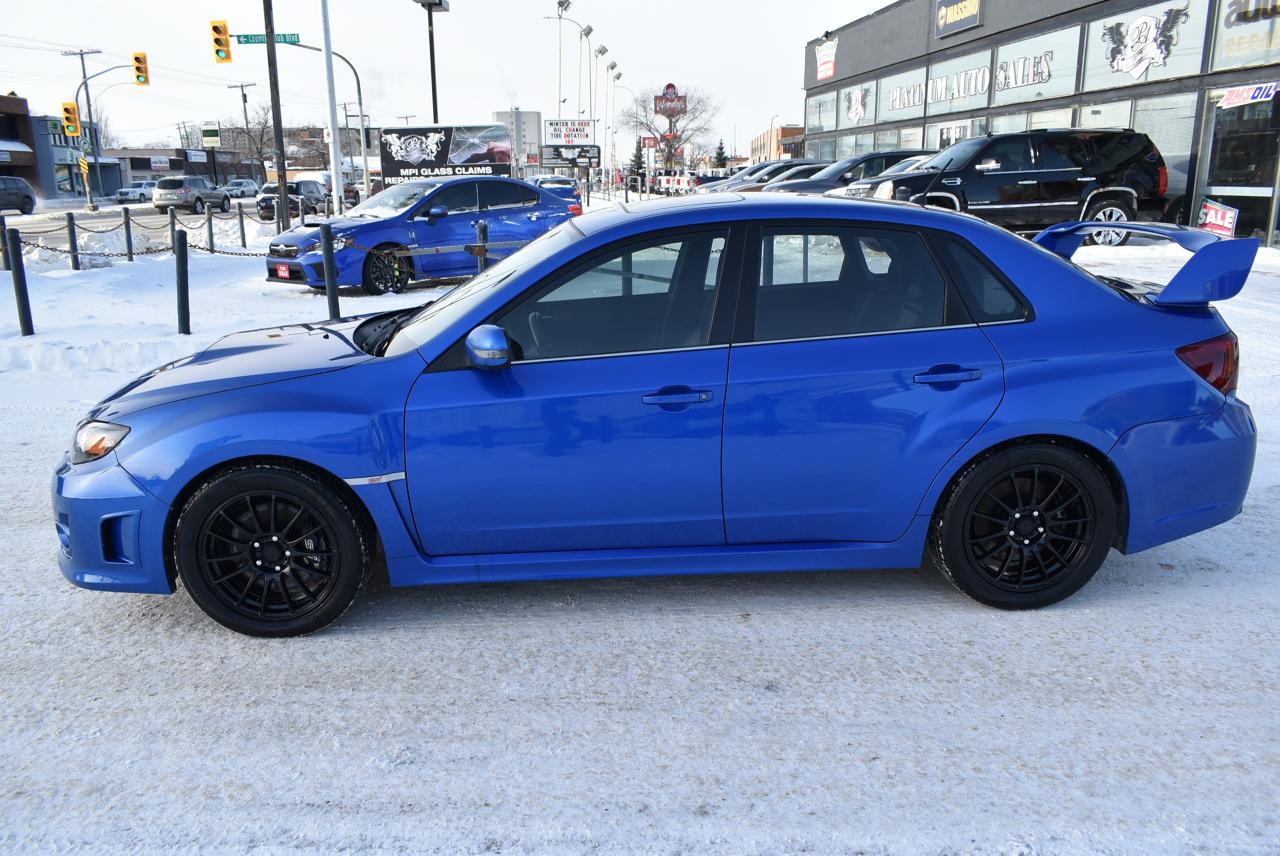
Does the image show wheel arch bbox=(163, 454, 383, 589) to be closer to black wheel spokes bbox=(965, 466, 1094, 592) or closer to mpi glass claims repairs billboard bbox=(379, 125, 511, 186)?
Result: black wheel spokes bbox=(965, 466, 1094, 592)

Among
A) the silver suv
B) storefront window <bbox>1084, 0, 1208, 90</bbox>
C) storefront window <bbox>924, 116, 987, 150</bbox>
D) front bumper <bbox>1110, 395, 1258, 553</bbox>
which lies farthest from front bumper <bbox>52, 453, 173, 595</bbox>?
the silver suv

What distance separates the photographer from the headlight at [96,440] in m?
3.44

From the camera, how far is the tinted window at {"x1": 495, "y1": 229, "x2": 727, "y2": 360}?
353 cm

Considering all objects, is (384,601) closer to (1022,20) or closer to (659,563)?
(659,563)

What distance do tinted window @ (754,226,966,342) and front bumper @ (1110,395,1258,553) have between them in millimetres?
835

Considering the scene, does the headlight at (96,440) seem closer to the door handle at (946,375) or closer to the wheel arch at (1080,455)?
the door handle at (946,375)

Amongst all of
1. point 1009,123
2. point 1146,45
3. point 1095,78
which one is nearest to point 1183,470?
point 1146,45

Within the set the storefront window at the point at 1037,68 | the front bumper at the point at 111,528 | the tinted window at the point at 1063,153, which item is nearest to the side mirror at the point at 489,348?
the front bumper at the point at 111,528

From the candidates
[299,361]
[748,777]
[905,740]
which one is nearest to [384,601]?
[299,361]

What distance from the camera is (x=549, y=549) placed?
3549 mm

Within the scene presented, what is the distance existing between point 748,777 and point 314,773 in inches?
48.3

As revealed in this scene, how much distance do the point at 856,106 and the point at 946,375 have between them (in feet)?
120

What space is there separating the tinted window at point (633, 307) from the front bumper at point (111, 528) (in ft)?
4.63

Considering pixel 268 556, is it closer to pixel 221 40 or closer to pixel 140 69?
pixel 221 40
